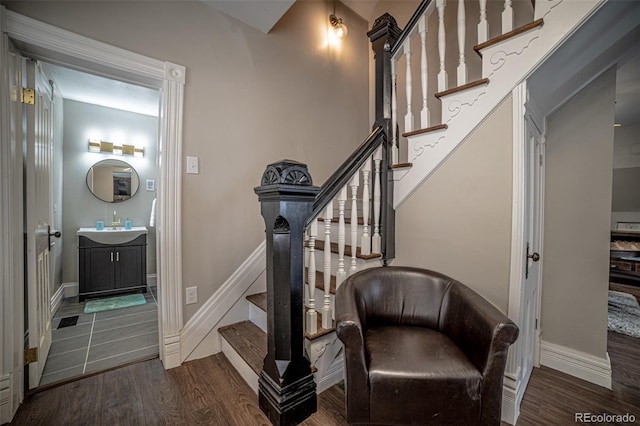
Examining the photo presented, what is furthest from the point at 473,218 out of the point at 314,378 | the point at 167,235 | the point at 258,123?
the point at 167,235

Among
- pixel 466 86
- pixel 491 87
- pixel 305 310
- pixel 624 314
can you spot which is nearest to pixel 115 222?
pixel 305 310

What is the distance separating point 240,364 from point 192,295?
0.60m

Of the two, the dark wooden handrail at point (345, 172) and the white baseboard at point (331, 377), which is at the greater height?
the dark wooden handrail at point (345, 172)

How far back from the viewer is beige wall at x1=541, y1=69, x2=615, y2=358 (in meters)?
1.68

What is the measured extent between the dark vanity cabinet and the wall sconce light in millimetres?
1220

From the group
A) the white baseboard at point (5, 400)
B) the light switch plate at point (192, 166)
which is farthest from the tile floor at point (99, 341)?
the light switch plate at point (192, 166)

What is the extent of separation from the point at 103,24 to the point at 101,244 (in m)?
2.64

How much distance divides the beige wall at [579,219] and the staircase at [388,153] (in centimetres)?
71

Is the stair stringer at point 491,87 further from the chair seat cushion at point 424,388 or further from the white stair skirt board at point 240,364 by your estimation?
the white stair skirt board at point 240,364

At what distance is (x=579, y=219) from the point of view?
177 cm

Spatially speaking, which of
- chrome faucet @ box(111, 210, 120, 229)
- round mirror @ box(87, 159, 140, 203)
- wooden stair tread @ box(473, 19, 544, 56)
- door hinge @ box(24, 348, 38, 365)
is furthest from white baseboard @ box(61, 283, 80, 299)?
wooden stair tread @ box(473, 19, 544, 56)

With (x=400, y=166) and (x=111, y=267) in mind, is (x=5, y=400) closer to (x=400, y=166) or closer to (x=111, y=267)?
(x=111, y=267)

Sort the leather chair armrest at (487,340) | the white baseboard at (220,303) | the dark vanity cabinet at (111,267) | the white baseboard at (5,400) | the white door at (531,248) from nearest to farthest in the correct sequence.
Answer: the leather chair armrest at (487,340) → the white baseboard at (5,400) → the white door at (531,248) → the white baseboard at (220,303) → the dark vanity cabinet at (111,267)

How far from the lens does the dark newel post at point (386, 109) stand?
1.79 metres
